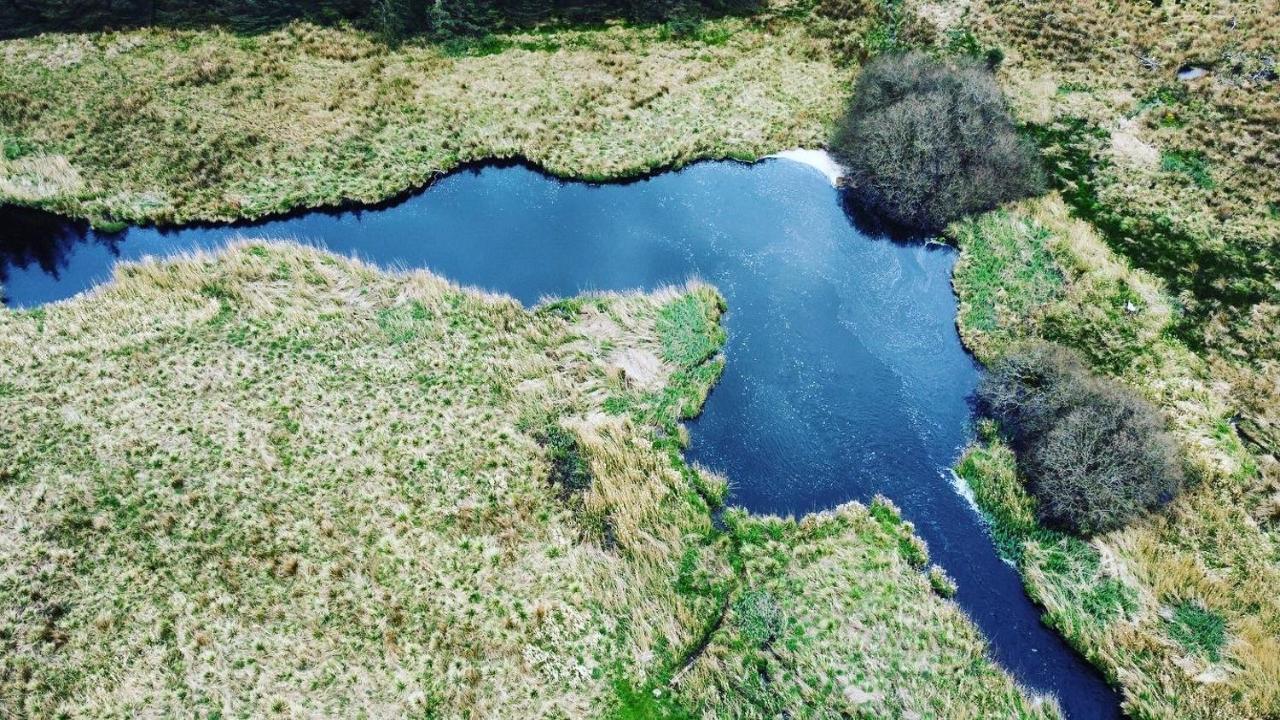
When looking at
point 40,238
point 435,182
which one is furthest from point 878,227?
point 40,238

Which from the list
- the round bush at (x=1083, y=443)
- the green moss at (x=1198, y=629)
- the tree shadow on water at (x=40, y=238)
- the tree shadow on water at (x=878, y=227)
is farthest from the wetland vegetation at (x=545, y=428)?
the tree shadow on water at (x=878, y=227)

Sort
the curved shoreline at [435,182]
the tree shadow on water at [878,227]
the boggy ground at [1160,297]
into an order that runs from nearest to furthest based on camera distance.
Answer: the boggy ground at [1160,297], the curved shoreline at [435,182], the tree shadow on water at [878,227]

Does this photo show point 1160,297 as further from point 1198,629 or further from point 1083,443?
point 1198,629

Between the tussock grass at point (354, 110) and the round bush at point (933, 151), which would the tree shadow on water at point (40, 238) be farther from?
the round bush at point (933, 151)

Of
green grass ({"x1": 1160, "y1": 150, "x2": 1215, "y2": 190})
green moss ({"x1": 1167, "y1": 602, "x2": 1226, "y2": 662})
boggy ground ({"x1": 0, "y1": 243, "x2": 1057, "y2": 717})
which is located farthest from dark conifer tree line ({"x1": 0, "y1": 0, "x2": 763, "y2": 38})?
green moss ({"x1": 1167, "y1": 602, "x2": 1226, "y2": 662})

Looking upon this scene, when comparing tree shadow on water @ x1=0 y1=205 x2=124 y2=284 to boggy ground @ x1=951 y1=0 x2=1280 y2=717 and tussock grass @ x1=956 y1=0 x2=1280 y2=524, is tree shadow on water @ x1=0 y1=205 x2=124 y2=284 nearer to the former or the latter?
boggy ground @ x1=951 y1=0 x2=1280 y2=717

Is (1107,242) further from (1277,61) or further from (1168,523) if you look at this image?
(1277,61)
